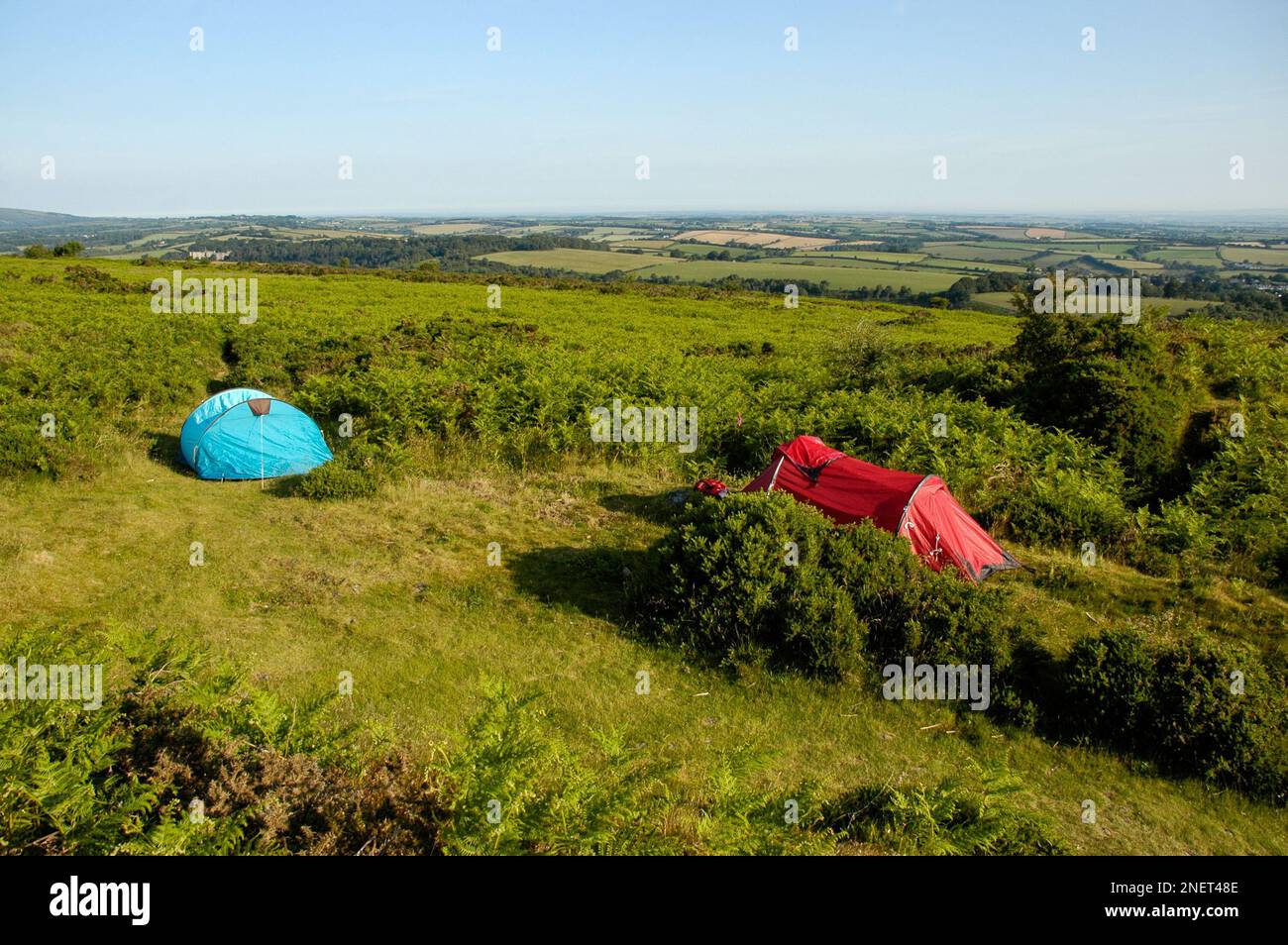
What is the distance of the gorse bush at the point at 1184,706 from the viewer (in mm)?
6688

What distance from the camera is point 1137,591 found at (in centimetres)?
1020

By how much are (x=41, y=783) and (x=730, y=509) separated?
740 cm

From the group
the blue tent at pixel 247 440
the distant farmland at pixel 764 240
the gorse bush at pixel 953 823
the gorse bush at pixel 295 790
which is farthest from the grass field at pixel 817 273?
the gorse bush at pixel 295 790

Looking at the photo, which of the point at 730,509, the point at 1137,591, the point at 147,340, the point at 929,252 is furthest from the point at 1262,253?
the point at 147,340

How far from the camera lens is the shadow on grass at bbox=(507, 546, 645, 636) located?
9.77m

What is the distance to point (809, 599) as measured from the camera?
8430 mm

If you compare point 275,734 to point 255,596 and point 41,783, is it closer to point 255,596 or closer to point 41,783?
point 41,783
